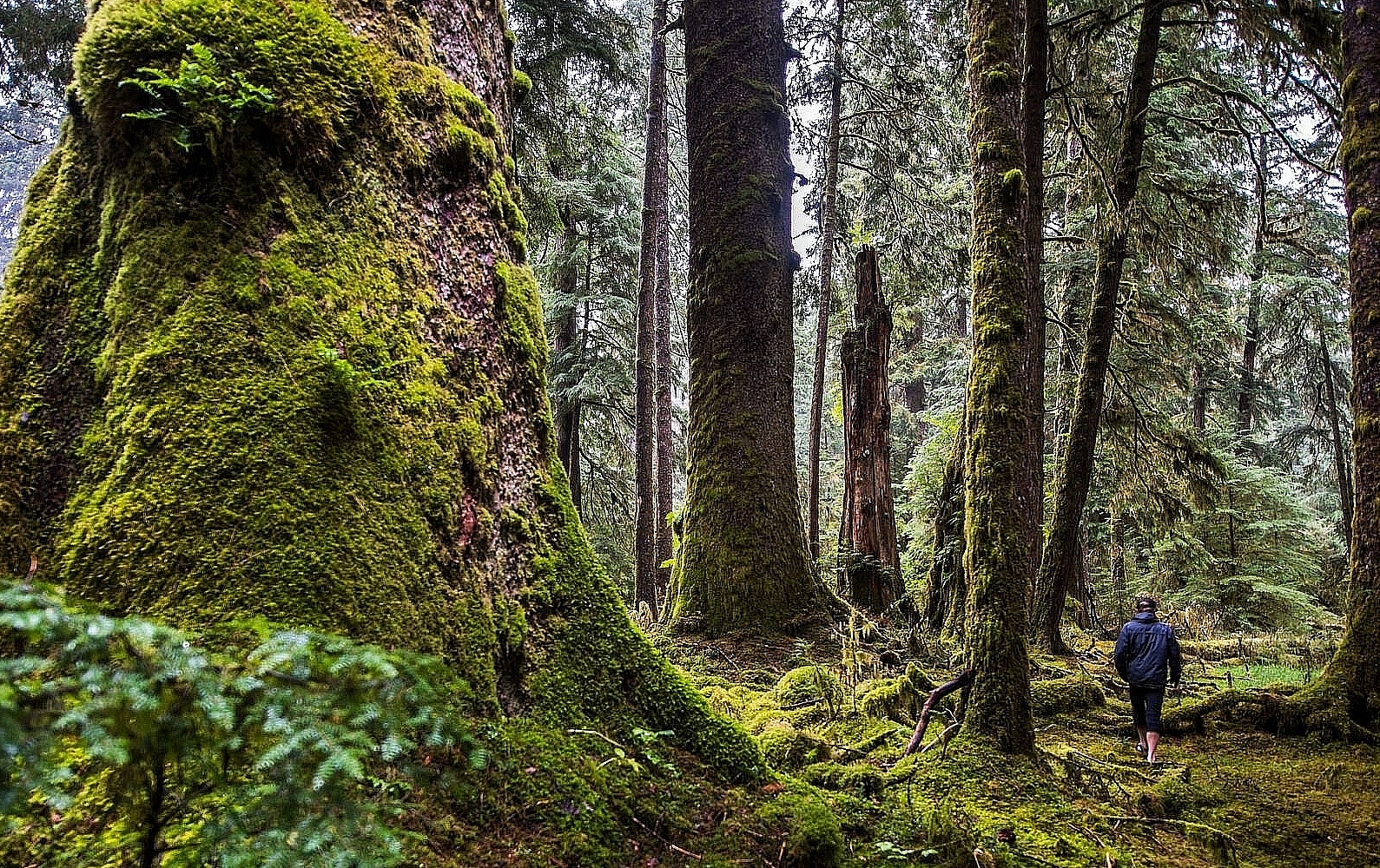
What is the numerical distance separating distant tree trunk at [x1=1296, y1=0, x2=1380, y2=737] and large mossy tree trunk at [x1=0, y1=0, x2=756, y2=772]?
6.66 metres

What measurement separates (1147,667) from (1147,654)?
7.5 inches

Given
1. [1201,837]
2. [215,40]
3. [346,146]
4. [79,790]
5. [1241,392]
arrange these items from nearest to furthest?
[79,790] → [215,40] → [346,146] → [1201,837] → [1241,392]

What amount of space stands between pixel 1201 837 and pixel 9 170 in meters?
58.2

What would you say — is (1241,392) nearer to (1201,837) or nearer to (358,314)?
(1201,837)

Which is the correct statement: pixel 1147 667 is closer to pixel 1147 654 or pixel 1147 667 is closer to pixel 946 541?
pixel 1147 654

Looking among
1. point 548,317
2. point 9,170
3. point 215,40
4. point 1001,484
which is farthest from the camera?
point 9,170

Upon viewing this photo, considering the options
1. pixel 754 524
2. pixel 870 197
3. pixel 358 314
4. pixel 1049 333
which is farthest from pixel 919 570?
pixel 358 314

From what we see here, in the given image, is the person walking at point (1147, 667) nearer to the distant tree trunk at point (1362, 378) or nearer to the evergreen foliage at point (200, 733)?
the distant tree trunk at point (1362, 378)

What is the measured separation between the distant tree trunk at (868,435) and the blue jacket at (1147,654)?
268 cm

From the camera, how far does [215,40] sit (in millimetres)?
2094

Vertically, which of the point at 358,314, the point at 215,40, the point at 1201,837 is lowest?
the point at 1201,837

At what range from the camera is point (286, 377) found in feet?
6.49

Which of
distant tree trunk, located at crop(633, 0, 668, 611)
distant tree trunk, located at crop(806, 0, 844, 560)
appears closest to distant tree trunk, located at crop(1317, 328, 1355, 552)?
distant tree trunk, located at crop(806, 0, 844, 560)

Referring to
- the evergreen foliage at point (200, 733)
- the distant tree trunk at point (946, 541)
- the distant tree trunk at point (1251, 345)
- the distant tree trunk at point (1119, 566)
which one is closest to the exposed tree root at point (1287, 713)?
the distant tree trunk at point (946, 541)
